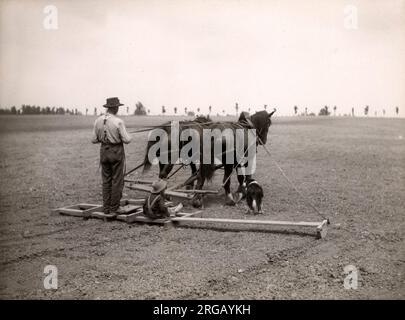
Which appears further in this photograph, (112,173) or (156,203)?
(112,173)

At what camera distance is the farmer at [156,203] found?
8328 millimetres

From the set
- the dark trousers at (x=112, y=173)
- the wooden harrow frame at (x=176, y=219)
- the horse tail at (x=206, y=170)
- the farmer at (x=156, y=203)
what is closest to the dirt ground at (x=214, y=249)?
the wooden harrow frame at (x=176, y=219)

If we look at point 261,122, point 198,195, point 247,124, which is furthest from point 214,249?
point 261,122

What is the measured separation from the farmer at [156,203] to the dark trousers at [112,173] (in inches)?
27.3

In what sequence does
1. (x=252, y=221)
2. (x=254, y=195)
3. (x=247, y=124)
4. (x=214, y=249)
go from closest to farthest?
1. (x=214, y=249)
2. (x=252, y=221)
3. (x=254, y=195)
4. (x=247, y=124)

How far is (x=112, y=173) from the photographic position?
8609mm

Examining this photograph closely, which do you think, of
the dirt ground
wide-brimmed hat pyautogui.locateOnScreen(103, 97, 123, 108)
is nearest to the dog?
the dirt ground

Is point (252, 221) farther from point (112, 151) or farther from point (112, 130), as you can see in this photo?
point (112, 130)

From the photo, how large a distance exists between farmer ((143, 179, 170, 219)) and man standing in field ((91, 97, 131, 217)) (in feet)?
2.31

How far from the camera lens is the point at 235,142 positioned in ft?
34.1

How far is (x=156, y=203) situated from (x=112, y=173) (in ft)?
3.67

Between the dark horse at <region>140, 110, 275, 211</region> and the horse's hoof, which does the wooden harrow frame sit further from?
the horse's hoof
